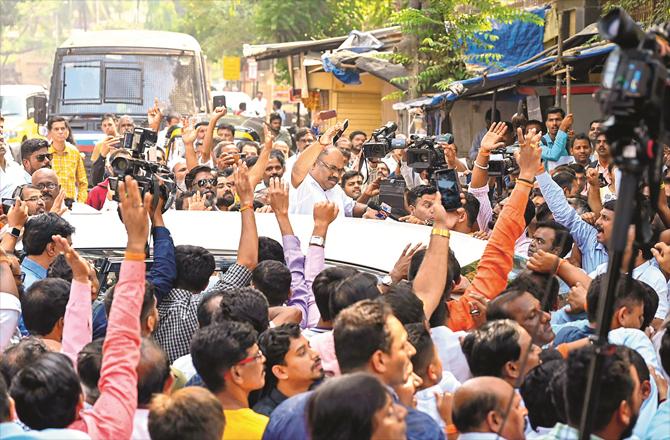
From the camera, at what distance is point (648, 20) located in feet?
41.4

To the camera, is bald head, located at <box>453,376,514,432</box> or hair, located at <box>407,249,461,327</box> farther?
hair, located at <box>407,249,461,327</box>

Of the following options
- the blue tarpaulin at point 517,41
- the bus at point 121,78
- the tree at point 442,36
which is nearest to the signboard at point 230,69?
the bus at point 121,78

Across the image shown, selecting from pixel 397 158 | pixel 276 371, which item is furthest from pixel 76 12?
pixel 276 371

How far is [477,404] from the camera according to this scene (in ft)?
13.0

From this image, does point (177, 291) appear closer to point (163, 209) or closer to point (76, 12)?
point (163, 209)

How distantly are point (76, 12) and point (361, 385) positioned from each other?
363 ft

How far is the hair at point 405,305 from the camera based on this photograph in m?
4.78

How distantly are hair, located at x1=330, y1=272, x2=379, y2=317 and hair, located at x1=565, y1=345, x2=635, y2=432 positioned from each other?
3.85 ft

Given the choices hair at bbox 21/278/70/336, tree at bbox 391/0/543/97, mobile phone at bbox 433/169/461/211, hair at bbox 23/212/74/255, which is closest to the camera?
hair at bbox 21/278/70/336

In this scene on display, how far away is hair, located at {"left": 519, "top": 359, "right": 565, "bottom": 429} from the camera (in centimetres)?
436

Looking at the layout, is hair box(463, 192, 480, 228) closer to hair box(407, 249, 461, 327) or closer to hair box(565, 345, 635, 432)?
hair box(407, 249, 461, 327)

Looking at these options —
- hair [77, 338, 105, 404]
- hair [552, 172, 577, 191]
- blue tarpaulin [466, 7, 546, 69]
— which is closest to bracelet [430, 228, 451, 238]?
hair [77, 338, 105, 404]

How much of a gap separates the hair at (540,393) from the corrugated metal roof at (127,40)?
54.3ft

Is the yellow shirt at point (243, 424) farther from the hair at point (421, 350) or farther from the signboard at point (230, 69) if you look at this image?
the signboard at point (230, 69)
